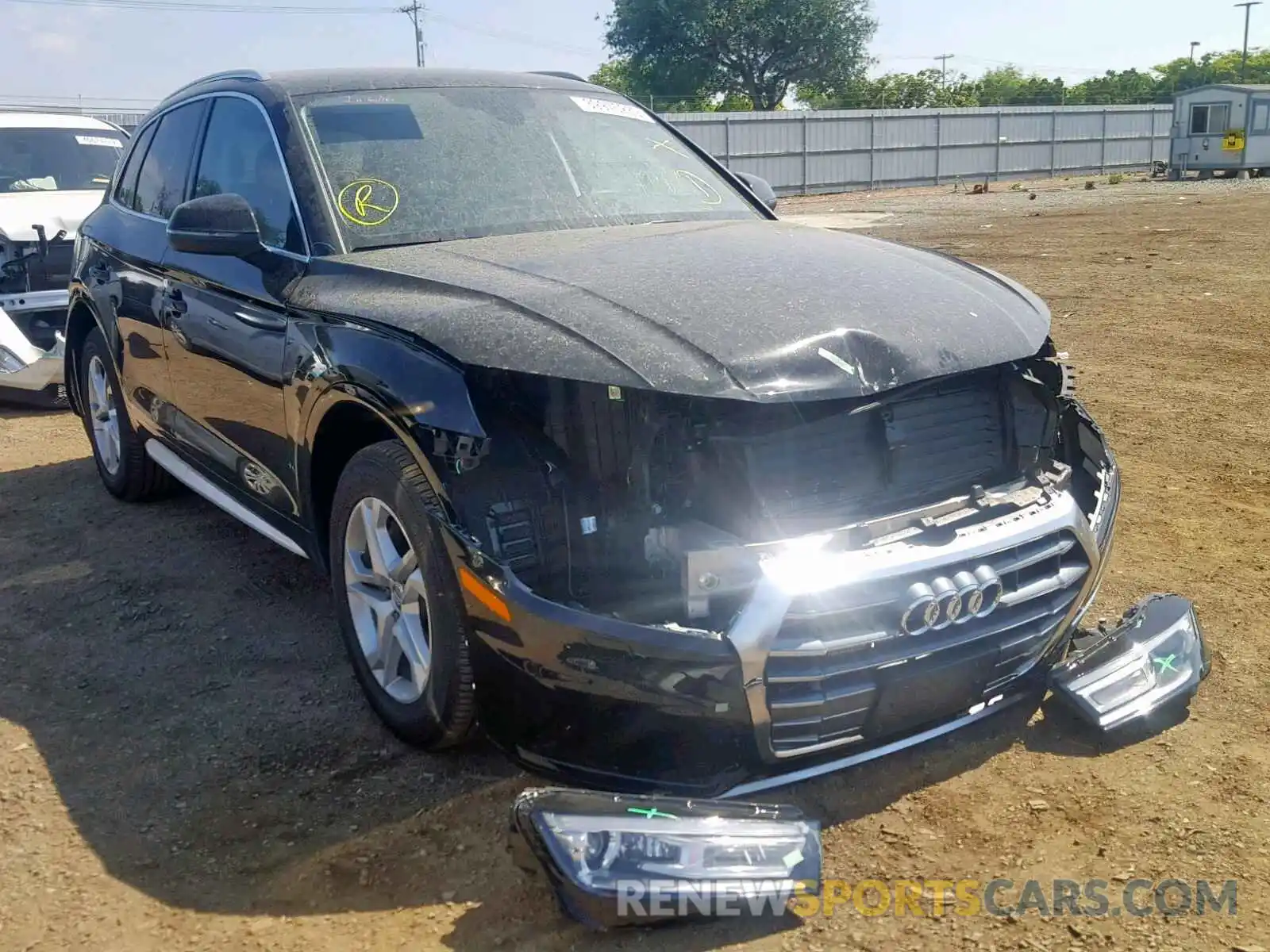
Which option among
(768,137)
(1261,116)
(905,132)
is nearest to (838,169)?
(905,132)

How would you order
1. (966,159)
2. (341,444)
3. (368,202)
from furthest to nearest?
(966,159) < (368,202) < (341,444)

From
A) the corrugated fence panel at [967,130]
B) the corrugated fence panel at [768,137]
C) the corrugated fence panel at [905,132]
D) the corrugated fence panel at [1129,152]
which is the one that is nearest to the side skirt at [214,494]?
the corrugated fence panel at [768,137]

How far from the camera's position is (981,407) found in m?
3.10

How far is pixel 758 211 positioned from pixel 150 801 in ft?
9.44

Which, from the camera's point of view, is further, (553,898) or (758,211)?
(758,211)

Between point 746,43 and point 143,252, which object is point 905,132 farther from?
point 143,252

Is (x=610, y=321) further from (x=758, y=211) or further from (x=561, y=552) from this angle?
(x=758, y=211)

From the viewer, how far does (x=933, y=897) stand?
254cm

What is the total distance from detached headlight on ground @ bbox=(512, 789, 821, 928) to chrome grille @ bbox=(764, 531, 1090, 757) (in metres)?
0.24

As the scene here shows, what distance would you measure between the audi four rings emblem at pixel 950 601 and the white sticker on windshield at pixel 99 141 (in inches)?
357

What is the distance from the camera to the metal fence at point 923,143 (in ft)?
101

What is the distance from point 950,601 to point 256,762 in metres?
1.90

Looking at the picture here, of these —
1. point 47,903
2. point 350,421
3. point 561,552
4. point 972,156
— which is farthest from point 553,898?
point 972,156

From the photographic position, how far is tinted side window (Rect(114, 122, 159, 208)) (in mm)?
5230
